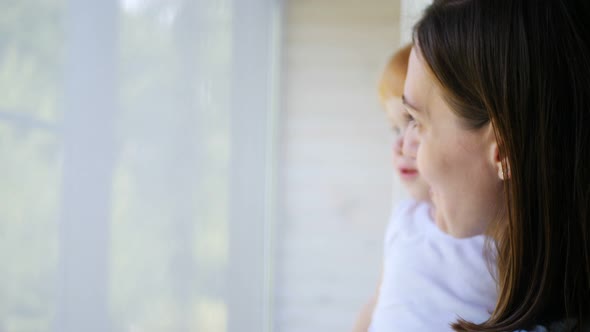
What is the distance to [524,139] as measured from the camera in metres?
0.77

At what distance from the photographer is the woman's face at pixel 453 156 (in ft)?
2.82

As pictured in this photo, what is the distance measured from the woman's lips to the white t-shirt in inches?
7.4

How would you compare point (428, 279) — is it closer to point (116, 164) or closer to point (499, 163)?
point (499, 163)

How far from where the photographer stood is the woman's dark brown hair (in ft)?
2.51

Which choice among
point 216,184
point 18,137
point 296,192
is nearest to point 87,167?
point 18,137

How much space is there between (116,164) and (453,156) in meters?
0.52

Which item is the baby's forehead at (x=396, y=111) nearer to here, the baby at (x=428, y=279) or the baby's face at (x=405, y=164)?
the baby's face at (x=405, y=164)

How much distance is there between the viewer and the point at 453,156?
2.86 feet

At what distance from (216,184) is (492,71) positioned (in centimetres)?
70

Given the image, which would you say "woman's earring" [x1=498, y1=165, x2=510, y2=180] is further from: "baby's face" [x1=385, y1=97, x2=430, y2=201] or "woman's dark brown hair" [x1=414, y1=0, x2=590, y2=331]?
"baby's face" [x1=385, y1=97, x2=430, y2=201]

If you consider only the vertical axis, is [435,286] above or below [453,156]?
below

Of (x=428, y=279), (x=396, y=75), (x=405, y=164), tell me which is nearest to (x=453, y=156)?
(x=428, y=279)

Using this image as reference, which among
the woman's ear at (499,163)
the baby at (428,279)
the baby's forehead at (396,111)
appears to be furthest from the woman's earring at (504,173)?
the baby's forehead at (396,111)

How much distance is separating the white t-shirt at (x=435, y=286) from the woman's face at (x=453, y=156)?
0.08 meters
